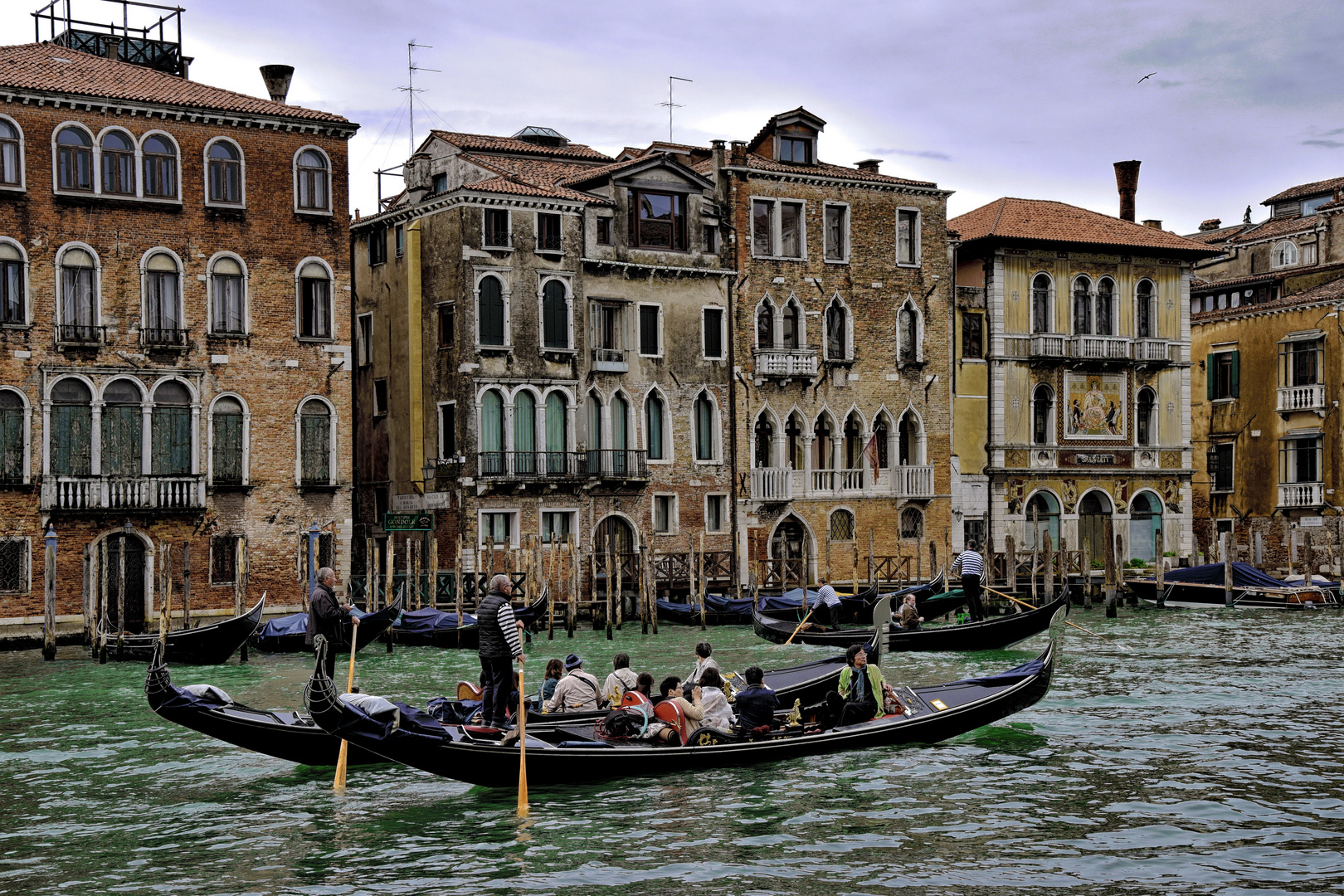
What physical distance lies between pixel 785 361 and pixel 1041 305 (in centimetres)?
645

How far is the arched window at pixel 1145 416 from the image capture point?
116 feet

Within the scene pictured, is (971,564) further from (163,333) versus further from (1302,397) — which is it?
(1302,397)

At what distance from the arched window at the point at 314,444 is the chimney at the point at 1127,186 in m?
20.4

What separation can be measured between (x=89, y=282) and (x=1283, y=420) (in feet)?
83.4

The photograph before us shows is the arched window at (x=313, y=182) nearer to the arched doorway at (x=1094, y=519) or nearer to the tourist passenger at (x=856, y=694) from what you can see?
the tourist passenger at (x=856, y=694)

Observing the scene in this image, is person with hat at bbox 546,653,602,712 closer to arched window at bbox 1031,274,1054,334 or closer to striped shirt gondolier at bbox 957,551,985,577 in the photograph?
striped shirt gondolier at bbox 957,551,985,577

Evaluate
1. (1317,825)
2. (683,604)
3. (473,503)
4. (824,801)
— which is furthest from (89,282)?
(1317,825)

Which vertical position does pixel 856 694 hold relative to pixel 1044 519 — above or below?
below

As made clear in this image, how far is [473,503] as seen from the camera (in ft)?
92.5

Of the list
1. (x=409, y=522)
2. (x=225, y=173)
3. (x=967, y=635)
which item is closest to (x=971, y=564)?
(x=967, y=635)

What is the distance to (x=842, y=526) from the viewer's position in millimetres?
32094

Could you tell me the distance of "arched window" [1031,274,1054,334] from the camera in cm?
3431

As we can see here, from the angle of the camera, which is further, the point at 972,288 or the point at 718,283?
the point at 972,288

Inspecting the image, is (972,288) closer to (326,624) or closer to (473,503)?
(473,503)
